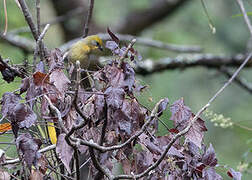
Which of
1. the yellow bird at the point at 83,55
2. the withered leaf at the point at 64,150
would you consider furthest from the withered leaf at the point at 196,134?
the yellow bird at the point at 83,55

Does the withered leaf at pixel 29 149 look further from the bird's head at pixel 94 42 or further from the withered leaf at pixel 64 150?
the bird's head at pixel 94 42

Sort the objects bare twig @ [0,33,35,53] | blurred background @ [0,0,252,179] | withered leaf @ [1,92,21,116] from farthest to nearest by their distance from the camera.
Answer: blurred background @ [0,0,252,179]
bare twig @ [0,33,35,53]
withered leaf @ [1,92,21,116]

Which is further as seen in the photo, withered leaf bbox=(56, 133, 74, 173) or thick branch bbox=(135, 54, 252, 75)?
thick branch bbox=(135, 54, 252, 75)

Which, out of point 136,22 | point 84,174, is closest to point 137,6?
point 136,22

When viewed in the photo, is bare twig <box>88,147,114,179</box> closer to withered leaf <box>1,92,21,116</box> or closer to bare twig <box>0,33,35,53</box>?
withered leaf <box>1,92,21,116</box>

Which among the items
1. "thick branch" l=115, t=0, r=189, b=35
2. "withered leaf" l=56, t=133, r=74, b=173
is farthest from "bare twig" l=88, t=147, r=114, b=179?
"thick branch" l=115, t=0, r=189, b=35

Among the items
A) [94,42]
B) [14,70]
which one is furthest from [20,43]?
[14,70]

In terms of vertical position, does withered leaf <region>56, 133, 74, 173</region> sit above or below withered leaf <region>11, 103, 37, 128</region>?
below

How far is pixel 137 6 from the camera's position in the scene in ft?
16.3

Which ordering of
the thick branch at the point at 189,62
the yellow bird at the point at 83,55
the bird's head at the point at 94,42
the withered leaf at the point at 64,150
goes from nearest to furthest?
1. the withered leaf at the point at 64,150
2. the yellow bird at the point at 83,55
3. the bird's head at the point at 94,42
4. the thick branch at the point at 189,62

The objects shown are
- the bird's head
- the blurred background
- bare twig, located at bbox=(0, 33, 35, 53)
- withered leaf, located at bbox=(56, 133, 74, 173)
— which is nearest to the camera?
withered leaf, located at bbox=(56, 133, 74, 173)

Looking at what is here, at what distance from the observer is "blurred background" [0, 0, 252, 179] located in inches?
194

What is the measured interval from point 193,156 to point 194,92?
5324mm

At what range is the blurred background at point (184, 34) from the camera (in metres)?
4.92
